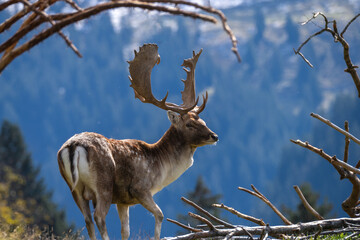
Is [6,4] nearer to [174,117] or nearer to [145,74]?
[145,74]

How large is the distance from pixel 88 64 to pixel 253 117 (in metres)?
39.6

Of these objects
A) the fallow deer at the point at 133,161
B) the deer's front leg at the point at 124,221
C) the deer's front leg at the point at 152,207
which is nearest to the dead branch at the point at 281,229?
the deer's front leg at the point at 152,207

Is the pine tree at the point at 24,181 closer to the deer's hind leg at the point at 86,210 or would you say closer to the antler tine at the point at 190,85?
the antler tine at the point at 190,85

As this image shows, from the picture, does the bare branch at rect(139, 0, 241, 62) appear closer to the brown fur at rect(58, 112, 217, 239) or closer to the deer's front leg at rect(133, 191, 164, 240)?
the brown fur at rect(58, 112, 217, 239)

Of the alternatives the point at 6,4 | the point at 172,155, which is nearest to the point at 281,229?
the point at 172,155

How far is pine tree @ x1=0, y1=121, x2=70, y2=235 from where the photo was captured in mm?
33406

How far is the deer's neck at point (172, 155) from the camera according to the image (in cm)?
591

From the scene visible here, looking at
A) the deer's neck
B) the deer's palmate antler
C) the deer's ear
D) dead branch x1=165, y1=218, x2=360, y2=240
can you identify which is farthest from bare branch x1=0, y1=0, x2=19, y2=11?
dead branch x1=165, y1=218, x2=360, y2=240

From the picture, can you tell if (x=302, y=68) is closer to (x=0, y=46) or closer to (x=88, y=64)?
(x=88, y=64)

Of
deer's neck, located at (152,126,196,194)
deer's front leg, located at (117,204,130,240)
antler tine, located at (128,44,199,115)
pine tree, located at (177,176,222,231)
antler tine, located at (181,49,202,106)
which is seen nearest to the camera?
deer's front leg, located at (117,204,130,240)

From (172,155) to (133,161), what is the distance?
2.00 feet

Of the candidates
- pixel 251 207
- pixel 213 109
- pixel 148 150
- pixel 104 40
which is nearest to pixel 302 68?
pixel 213 109

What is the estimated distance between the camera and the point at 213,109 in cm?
11262

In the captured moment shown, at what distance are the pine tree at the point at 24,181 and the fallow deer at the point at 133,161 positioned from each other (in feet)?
91.2
